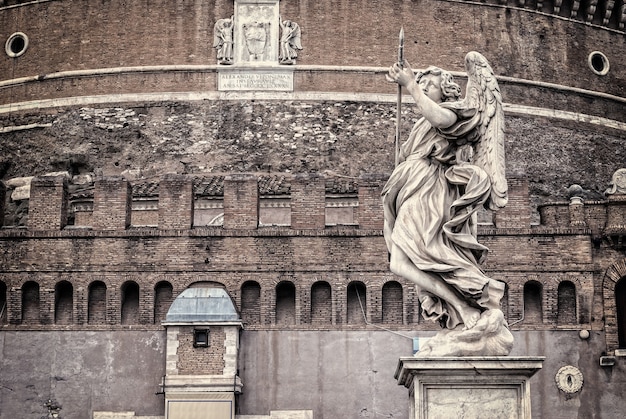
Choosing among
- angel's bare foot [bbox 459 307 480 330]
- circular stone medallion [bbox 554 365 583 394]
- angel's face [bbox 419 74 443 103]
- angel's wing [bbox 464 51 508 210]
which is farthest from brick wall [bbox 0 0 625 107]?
angel's bare foot [bbox 459 307 480 330]

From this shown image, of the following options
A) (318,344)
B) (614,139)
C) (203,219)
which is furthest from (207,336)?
(614,139)

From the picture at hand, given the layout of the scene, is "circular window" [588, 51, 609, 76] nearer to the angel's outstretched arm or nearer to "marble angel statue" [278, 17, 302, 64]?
"marble angel statue" [278, 17, 302, 64]

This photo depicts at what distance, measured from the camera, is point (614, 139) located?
34438mm

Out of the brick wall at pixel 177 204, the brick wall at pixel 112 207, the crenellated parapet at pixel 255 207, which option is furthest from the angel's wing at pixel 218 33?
the brick wall at pixel 112 207

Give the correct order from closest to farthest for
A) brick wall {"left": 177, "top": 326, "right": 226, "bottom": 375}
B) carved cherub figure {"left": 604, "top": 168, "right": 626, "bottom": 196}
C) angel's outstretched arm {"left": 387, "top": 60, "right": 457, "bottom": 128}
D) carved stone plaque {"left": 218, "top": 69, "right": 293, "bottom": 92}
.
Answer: angel's outstretched arm {"left": 387, "top": 60, "right": 457, "bottom": 128} < brick wall {"left": 177, "top": 326, "right": 226, "bottom": 375} < carved cherub figure {"left": 604, "top": 168, "right": 626, "bottom": 196} < carved stone plaque {"left": 218, "top": 69, "right": 293, "bottom": 92}

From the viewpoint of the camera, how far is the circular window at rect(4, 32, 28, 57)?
34.4 meters

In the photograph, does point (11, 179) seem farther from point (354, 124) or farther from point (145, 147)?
point (354, 124)

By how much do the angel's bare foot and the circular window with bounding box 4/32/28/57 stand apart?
26811 mm

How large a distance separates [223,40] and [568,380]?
1256 cm

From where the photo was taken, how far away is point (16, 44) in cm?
3462

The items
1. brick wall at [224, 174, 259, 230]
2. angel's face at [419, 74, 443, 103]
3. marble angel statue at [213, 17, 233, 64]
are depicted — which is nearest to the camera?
angel's face at [419, 74, 443, 103]

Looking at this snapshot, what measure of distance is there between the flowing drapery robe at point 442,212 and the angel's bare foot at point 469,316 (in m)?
0.05

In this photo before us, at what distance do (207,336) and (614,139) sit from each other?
47.6 feet

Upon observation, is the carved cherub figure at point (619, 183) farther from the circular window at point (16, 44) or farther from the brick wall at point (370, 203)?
the circular window at point (16, 44)
